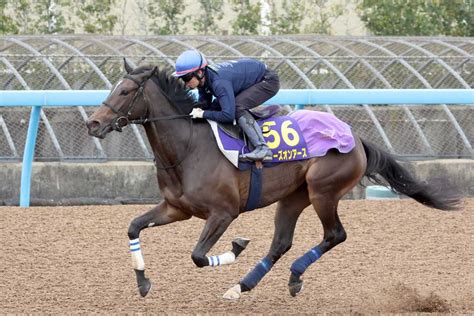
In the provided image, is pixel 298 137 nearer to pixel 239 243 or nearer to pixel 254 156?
pixel 254 156

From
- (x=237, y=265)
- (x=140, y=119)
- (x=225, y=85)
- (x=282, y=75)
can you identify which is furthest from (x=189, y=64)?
(x=282, y=75)

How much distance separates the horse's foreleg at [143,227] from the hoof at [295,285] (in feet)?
3.02

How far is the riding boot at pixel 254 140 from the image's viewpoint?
7.43 m

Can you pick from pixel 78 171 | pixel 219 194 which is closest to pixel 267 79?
pixel 219 194

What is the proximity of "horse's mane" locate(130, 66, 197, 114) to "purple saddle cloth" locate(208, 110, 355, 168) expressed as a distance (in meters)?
0.23

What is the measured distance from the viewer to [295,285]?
757 cm

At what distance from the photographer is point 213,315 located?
668cm

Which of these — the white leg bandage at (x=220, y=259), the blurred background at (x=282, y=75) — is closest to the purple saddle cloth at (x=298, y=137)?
the white leg bandage at (x=220, y=259)

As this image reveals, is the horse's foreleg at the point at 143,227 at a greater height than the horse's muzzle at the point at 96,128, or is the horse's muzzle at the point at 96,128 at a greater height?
the horse's muzzle at the point at 96,128

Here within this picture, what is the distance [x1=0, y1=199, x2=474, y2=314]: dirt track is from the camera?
24.1 ft

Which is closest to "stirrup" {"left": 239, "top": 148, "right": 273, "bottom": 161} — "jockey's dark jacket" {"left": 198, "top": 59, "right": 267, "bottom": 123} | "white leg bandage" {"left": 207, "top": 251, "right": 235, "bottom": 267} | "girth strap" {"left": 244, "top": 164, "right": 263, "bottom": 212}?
"girth strap" {"left": 244, "top": 164, "right": 263, "bottom": 212}

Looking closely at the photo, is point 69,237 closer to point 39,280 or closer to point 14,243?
point 14,243

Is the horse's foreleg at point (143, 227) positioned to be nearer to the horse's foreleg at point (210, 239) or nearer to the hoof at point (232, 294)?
the horse's foreleg at point (210, 239)

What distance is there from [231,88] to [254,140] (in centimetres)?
41
